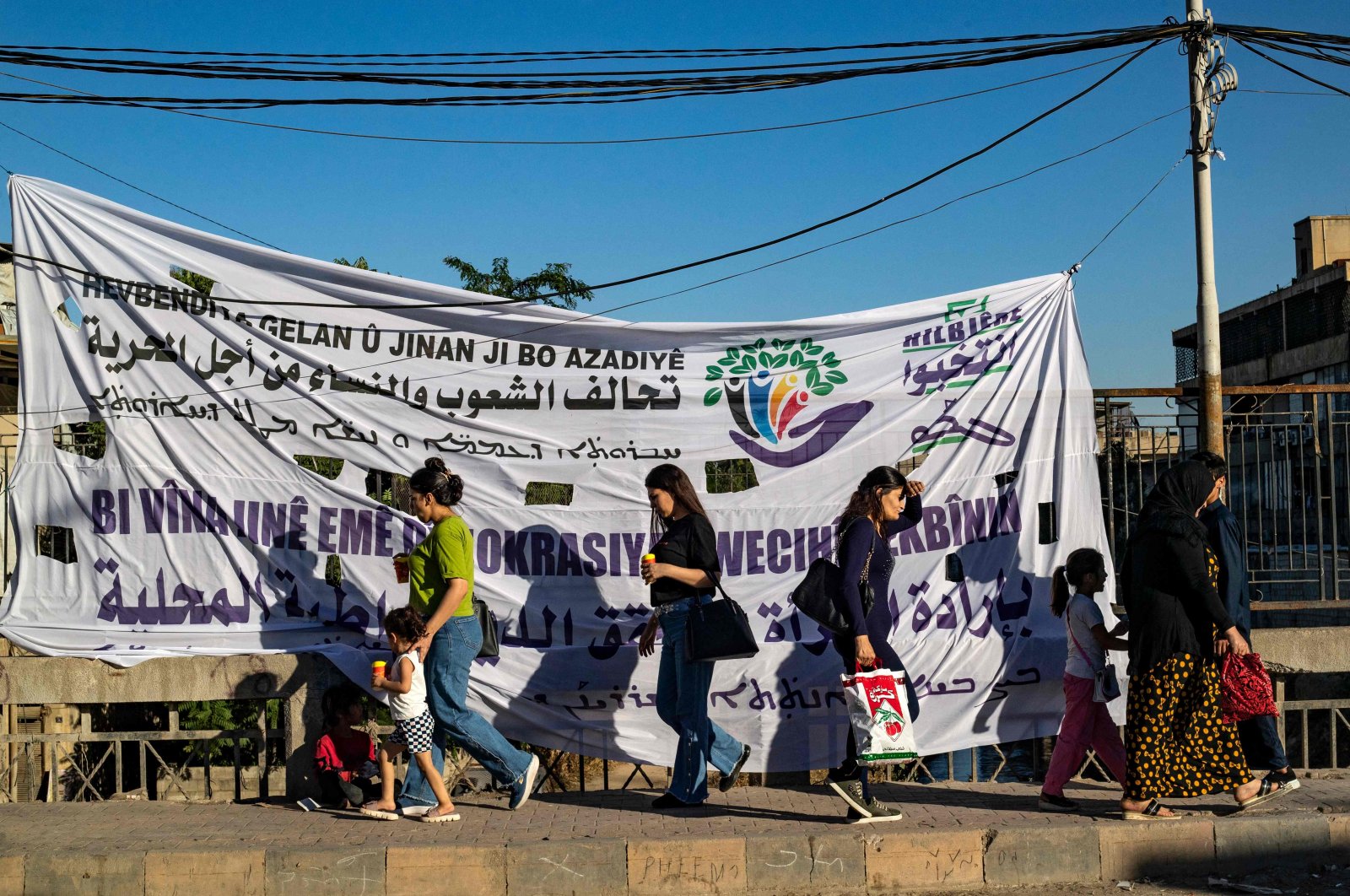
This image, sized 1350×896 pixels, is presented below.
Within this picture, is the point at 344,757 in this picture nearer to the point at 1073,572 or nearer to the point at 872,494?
the point at 872,494

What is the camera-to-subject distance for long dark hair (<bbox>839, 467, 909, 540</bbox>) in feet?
17.5

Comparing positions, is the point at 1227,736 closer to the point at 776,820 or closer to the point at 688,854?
the point at 776,820

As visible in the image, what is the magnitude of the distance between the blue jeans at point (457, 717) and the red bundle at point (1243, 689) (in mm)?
3235

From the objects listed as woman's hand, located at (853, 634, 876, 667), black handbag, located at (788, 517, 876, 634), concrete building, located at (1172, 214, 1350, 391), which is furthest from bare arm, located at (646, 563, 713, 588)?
concrete building, located at (1172, 214, 1350, 391)

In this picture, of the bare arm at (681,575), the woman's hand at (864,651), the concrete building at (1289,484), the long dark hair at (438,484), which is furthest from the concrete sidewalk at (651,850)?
the concrete building at (1289,484)

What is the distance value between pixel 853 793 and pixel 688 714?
2.76 ft

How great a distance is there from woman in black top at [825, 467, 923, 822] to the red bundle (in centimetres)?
139

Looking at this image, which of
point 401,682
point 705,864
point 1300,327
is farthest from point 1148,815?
point 1300,327

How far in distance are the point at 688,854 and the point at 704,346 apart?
9.39ft

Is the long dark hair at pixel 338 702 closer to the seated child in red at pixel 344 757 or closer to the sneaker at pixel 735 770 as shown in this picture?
the seated child in red at pixel 344 757

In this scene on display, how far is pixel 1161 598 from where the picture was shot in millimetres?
5113

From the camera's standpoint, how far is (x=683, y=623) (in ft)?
18.1

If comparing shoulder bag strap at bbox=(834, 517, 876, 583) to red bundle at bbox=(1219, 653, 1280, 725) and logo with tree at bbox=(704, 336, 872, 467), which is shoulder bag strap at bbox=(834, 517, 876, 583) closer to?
logo with tree at bbox=(704, 336, 872, 467)

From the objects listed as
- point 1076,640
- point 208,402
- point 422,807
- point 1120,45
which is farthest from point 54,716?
point 1120,45
